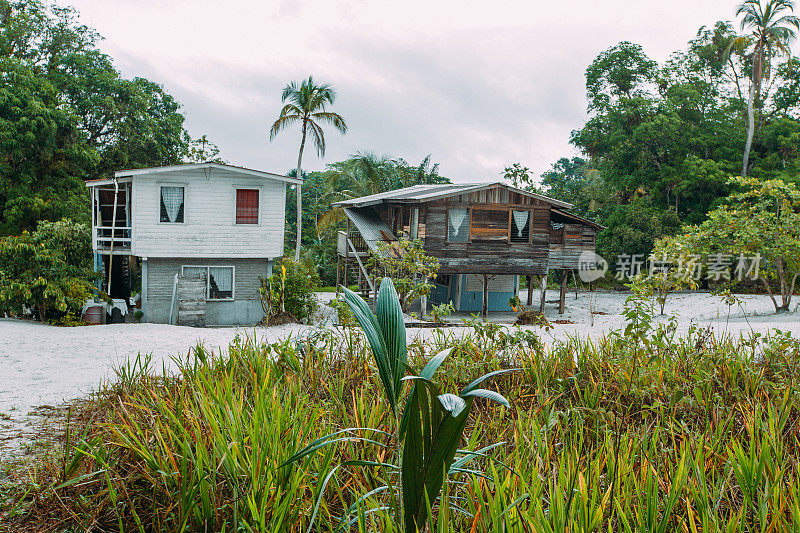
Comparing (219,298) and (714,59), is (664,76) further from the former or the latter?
(219,298)

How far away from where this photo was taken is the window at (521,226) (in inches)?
942

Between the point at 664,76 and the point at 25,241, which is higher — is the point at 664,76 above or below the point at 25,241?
above

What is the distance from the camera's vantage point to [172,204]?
19.8 m

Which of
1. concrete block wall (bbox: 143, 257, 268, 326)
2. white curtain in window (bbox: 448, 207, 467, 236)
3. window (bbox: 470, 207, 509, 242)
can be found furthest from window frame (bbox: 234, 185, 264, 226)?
window (bbox: 470, 207, 509, 242)

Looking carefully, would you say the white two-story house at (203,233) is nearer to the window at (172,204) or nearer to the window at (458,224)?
the window at (172,204)

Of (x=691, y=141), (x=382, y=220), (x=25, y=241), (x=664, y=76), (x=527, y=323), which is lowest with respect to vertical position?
(x=527, y=323)

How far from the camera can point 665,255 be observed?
1973 cm

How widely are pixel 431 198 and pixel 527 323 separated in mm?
5740

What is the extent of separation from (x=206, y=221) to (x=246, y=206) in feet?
4.62

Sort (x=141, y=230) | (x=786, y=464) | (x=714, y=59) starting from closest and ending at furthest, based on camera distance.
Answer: (x=786, y=464), (x=141, y=230), (x=714, y=59)

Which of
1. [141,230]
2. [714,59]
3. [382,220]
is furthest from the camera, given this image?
[714,59]

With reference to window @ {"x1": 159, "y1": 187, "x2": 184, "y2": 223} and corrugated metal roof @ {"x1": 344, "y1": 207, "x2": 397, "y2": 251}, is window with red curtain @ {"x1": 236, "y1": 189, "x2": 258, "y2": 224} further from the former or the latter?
corrugated metal roof @ {"x1": 344, "y1": 207, "x2": 397, "y2": 251}

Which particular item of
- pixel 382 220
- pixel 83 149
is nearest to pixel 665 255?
pixel 382 220

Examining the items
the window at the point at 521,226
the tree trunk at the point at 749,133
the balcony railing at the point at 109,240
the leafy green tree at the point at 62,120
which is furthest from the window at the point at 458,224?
the tree trunk at the point at 749,133
